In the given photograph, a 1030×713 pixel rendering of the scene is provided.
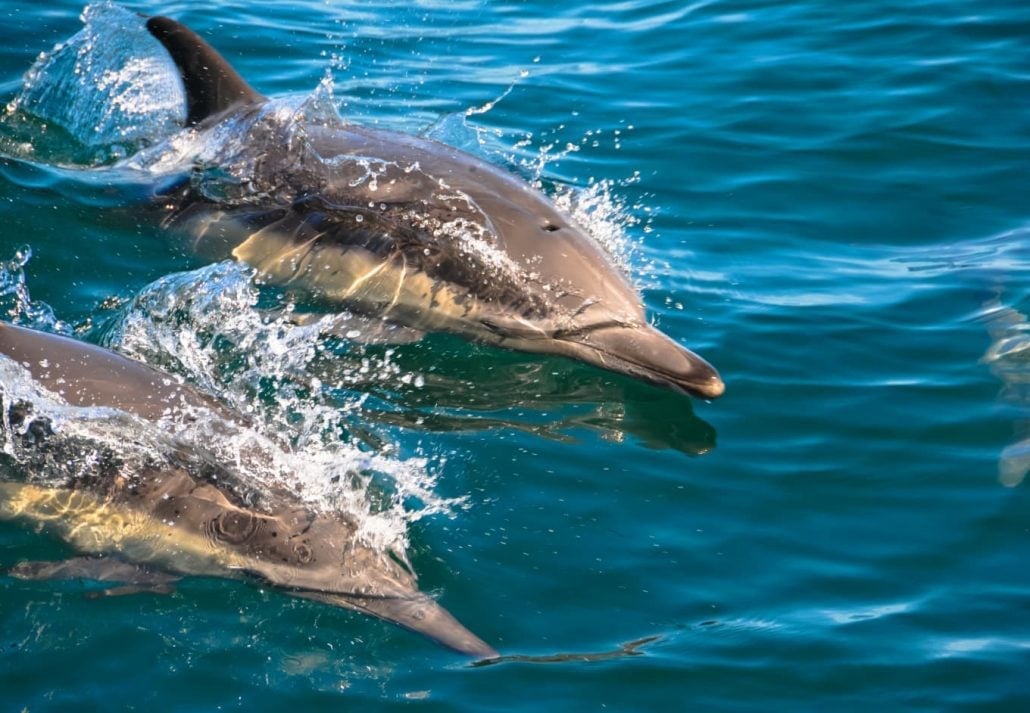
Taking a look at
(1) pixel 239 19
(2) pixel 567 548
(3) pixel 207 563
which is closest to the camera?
A: (3) pixel 207 563

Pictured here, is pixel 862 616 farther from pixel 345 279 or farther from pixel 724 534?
pixel 345 279

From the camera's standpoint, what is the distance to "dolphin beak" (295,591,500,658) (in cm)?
525

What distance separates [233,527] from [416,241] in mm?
2624

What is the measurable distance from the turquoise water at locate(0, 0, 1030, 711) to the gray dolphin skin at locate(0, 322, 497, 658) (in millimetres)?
101

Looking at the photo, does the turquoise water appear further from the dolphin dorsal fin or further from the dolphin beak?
the dolphin dorsal fin

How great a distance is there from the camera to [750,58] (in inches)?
478

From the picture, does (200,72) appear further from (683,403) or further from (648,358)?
(683,403)

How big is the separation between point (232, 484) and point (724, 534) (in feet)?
7.09

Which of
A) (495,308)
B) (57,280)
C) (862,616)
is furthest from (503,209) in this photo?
(862,616)

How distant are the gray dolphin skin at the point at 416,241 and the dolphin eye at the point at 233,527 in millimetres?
2349

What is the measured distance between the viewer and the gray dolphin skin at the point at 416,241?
7457mm

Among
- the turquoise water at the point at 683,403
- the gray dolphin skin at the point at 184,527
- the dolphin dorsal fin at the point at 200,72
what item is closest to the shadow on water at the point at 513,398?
the turquoise water at the point at 683,403

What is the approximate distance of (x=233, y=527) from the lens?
5551 millimetres

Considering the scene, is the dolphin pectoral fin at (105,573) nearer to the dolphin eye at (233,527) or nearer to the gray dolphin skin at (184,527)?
the gray dolphin skin at (184,527)
